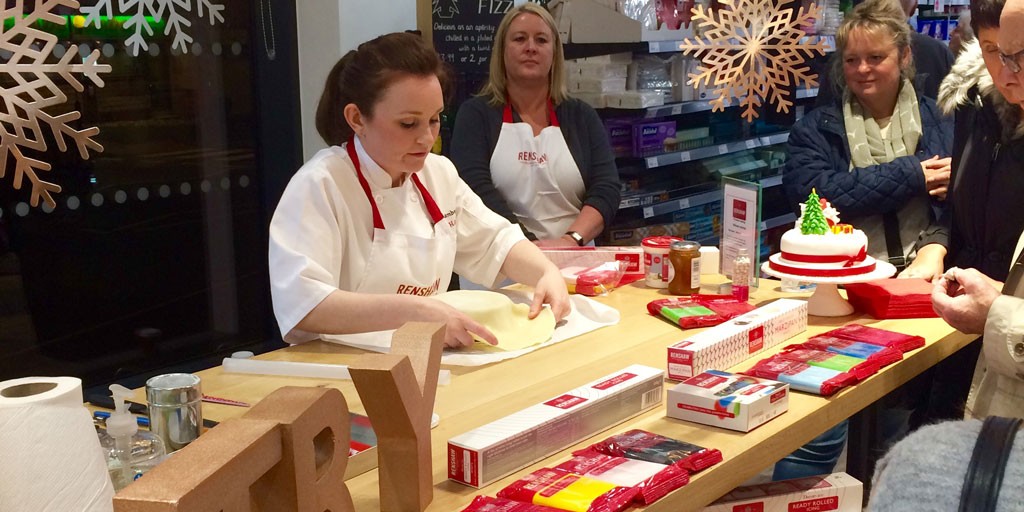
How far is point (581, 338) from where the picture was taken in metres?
2.41

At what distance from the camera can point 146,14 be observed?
400cm

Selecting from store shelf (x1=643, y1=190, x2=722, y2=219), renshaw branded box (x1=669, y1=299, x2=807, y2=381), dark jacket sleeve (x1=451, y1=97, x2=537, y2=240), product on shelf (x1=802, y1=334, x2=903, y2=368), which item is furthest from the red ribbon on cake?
store shelf (x1=643, y1=190, x2=722, y2=219)

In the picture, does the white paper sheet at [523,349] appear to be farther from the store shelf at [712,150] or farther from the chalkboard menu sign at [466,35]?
the store shelf at [712,150]

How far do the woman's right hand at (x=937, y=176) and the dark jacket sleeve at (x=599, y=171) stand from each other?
124 cm

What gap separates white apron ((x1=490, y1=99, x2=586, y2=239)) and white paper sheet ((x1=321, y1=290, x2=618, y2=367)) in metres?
1.27

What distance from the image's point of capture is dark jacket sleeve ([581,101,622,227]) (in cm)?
407

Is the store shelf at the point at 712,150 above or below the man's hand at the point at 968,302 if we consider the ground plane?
above

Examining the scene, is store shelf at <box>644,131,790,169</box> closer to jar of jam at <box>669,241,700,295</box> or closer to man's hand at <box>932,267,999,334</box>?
jar of jam at <box>669,241,700,295</box>

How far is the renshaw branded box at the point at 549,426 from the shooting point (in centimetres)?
156

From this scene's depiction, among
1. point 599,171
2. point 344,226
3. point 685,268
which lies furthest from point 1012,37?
point 599,171

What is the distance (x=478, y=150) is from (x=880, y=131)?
5.01ft

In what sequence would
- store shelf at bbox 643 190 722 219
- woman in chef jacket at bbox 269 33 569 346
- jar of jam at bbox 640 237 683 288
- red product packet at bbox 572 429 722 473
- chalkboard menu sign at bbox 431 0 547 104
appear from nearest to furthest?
1. red product packet at bbox 572 429 722 473
2. woman in chef jacket at bbox 269 33 569 346
3. jar of jam at bbox 640 237 683 288
4. chalkboard menu sign at bbox 431 0 547 104
5. store shelf at bbox 643 190 722 219

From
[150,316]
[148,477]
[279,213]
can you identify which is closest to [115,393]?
[148,477]

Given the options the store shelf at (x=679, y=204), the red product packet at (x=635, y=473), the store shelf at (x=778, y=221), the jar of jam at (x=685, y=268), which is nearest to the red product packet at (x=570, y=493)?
the red product packet at (x=635, y=473)
